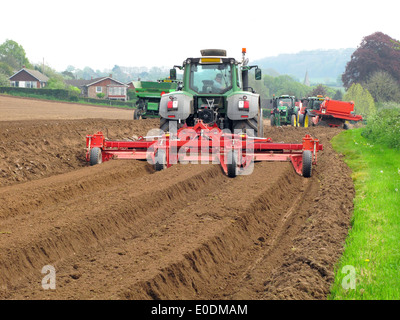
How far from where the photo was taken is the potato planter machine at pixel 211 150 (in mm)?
10125

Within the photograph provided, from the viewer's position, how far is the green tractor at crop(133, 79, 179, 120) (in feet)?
81.2

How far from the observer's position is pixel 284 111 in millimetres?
28359

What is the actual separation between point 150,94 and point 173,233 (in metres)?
19.3

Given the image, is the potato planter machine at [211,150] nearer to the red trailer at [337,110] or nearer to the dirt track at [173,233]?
the dirt track at [173,233]

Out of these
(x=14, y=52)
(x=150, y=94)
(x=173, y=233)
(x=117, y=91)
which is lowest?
(x=173, y=233)

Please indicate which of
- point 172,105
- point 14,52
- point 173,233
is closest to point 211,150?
point 172,105

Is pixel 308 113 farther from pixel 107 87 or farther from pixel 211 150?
pixel 107 87

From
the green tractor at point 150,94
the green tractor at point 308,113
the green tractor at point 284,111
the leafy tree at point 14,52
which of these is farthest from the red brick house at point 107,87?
the green tractor at point 150,94

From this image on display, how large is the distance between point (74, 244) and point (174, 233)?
120 cm

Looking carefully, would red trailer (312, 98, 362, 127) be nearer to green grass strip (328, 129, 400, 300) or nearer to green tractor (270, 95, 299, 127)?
green tractor (270, 95, 299, 127)

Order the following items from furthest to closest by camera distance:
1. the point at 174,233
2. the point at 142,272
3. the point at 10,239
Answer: the point at 174,233, the point at 10,239, the point at 142,272
